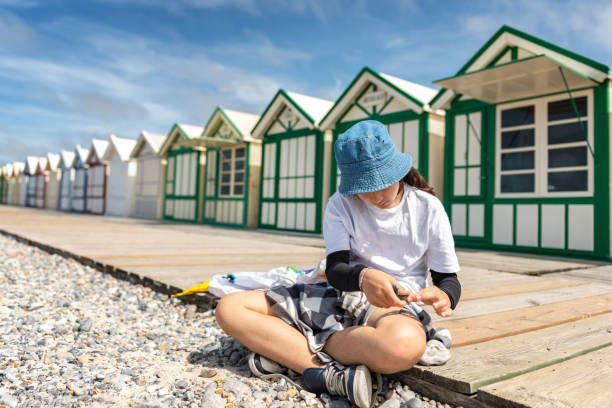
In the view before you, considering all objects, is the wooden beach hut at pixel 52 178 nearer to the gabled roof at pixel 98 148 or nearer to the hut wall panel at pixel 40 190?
the hut wall panel at pixel 40 190

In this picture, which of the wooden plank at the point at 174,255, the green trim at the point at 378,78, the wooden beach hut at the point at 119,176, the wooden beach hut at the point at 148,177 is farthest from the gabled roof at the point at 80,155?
the wooden plank at the point at 174,255

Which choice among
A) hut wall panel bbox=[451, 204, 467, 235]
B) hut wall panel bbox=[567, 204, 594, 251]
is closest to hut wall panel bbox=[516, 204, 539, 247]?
hut wall panel bbox=[567, 204, 594, 251]

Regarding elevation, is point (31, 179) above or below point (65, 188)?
above

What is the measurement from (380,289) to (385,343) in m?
0.20

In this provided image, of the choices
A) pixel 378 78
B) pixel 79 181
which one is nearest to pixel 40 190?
pixel 79 181

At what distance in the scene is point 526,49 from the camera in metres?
7.50

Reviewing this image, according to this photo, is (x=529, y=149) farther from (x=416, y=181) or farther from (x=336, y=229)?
(x=336, y=229)

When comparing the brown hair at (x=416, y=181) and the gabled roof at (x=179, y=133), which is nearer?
the brown hair at (x=416, y=181)

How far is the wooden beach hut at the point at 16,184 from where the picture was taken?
36.8 m

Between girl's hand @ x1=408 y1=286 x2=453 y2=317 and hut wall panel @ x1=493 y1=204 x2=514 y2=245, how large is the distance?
662 cm

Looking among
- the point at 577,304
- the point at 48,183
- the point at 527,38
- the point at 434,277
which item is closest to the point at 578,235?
the point at 527,38

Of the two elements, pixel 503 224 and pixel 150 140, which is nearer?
pixel 503 224

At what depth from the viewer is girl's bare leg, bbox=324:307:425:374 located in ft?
5.45

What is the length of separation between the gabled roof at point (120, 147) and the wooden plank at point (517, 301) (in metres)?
19.8
